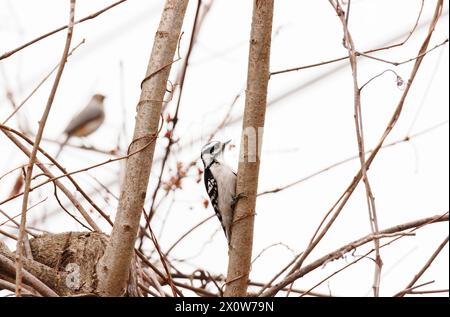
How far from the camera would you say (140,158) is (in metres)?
2.48

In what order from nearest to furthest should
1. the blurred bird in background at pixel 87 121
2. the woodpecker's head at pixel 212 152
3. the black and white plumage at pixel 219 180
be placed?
the black and white plumage at pixel 219 180
the woodpecker's head at pixel 212 152
the blurred bird in background at pixel 87 121

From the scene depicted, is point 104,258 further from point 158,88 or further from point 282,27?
point 282,27

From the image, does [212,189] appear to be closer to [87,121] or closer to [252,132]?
[252,132]

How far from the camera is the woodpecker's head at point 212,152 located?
13.5ft

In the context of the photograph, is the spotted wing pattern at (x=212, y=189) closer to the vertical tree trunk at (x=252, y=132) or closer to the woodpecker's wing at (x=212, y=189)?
the woodpecker's wing at (x=212, y=189)

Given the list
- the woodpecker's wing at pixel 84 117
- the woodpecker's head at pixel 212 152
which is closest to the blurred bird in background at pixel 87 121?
the woodpecker's wing at pixel 84 117

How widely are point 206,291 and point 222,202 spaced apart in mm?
479

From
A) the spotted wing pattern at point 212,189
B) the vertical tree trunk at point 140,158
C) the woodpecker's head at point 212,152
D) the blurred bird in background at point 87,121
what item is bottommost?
the vertical tree trunk at point 140,158

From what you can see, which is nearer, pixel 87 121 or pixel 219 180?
pixel 219 180

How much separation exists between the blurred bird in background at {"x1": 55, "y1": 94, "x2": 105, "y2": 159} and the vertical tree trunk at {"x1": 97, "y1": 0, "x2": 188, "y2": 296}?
4.18m

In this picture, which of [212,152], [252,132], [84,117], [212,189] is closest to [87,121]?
[84,117]

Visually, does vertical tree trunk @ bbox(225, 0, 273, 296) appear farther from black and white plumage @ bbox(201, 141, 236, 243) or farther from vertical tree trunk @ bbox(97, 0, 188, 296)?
black and white plumage @ bbox(201, 141, 236, 243)

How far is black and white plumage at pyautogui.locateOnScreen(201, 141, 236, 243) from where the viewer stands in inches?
148

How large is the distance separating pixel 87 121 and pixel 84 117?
1.9 inches
